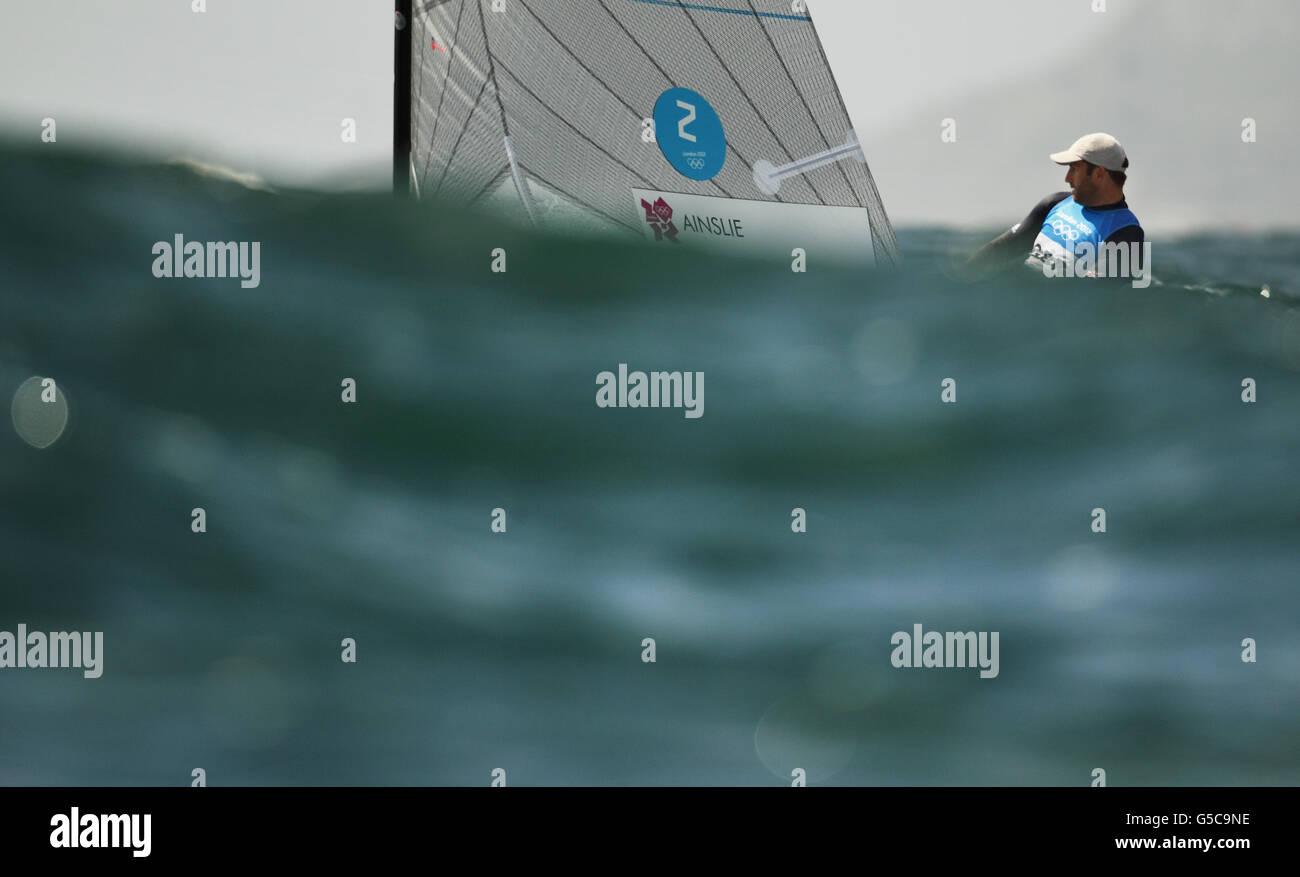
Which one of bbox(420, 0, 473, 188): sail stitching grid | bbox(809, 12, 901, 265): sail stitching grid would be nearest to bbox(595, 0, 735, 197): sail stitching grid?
bbox(420, 0, 473, 188): sail stitching grid

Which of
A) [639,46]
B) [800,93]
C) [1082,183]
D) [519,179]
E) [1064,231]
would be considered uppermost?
[800,93]

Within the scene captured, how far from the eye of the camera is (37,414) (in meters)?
4.83

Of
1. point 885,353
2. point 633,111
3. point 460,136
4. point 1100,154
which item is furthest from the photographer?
point 633,111

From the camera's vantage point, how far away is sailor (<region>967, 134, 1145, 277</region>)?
17.1 ft

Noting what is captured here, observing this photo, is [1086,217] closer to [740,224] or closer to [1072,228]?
[1072,228]

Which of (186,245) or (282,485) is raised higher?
(186,245)

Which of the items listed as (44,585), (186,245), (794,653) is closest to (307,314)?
(186,245)

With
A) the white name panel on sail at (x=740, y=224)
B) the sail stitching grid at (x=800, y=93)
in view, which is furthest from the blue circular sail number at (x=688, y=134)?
the sail stitching grid at (x=800, y=93)

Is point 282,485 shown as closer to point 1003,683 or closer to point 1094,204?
point 1003,683

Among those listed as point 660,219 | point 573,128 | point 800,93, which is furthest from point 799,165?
point 573,128

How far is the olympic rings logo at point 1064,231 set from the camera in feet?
17.5

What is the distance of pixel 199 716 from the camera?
4098 mm

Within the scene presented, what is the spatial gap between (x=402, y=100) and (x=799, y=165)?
2.68 meters

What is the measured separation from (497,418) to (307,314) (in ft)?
3.63
